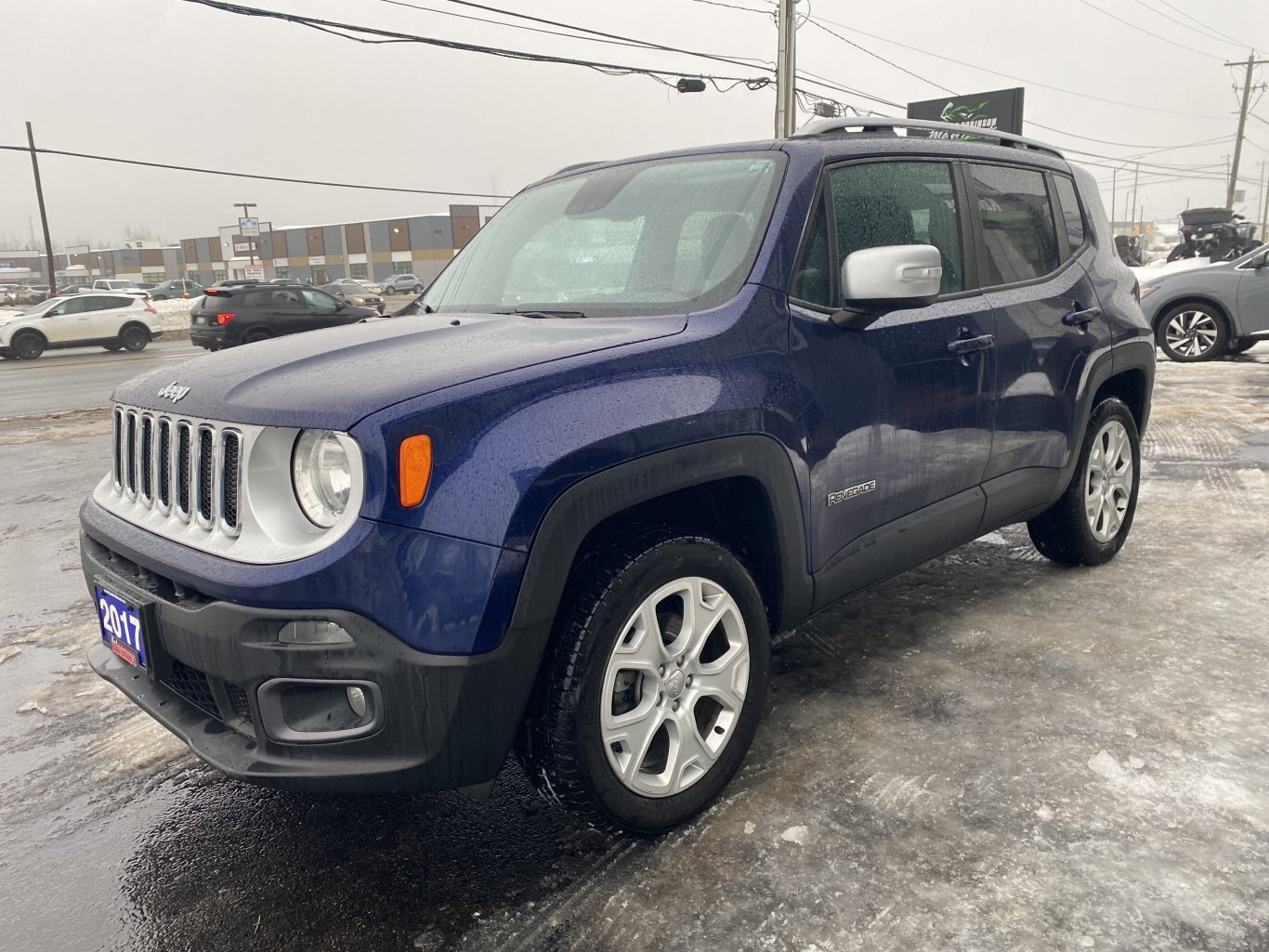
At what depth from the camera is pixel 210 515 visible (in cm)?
217

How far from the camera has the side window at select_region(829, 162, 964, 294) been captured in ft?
9.92

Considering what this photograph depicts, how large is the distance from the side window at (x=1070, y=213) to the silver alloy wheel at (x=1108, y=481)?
825 millimetres

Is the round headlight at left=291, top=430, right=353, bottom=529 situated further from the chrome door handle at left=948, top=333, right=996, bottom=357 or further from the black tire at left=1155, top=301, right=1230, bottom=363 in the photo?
the black tire at left=1155, top=301, right=1230, bottom=363

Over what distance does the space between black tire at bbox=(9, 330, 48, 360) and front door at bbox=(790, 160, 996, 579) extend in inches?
963

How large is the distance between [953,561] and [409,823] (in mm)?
3106

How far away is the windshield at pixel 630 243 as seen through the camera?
9.13 feet

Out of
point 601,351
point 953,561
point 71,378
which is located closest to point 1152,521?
point 953,561

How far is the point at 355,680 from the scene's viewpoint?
1958 millimetres

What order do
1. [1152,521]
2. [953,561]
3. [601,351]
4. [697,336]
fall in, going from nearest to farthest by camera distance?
[601,351] < [697,336] < [953,561] < [1152,521]

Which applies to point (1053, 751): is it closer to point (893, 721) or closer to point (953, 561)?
point (893, 721)

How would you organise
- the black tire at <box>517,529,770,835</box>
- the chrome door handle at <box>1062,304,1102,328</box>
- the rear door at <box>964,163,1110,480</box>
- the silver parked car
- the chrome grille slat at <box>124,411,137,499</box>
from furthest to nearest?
the silver parked car → the chrome door handle at <box>1062,304,1102,328</box> → the rear door at <box>964,163,1110,480</box> → the chrome grille slat at <box>124,411,137,499</box> → the black tire at <box>517,529,770,835</box>

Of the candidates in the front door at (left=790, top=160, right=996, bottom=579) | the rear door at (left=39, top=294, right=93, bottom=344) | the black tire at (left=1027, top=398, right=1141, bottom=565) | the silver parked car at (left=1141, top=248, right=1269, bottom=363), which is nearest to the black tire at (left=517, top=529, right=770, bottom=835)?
the front door at (left=790, top=160, right=996, bottom=579)

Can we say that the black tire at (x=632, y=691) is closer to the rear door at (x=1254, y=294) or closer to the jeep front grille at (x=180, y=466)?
the jeep front grille at (x=180, y=466)

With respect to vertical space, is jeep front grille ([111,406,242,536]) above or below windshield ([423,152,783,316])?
below
